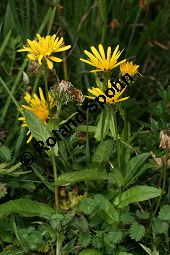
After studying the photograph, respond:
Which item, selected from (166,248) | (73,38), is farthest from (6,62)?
(166,248)

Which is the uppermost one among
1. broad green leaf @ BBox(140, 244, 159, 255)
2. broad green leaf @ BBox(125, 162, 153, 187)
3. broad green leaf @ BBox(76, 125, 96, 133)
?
broad green leaf @ BBox(76, 125, 96, 133)

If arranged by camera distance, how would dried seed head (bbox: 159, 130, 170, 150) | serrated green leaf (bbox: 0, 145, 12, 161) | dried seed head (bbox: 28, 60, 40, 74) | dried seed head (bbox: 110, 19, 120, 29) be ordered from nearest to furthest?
dried seed head (bbox: 159, 130, 170, 150), serrated green leaf (bbox: 0, 145, 12, 161), dried seed head (bbox: 28, 60, 40, 74), dried seed head (bbox: 110, 19, 120, 29)

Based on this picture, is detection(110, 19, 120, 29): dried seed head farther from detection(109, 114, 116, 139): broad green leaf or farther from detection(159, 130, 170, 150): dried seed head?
detection(159, 130, 170, 150): dried seed head

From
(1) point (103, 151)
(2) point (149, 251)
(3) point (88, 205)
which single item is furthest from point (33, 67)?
(2) point (149, 251)

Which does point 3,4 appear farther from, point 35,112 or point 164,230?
point 164,230

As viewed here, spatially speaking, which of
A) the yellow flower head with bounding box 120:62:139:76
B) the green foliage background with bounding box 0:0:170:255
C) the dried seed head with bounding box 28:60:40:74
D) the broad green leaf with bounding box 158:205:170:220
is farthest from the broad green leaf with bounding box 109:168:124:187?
the dried seed head with bounding box 28:60:40:74

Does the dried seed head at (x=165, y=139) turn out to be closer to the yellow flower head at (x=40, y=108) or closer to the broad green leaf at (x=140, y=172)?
the broad green leaf at (x=140, y=172)
